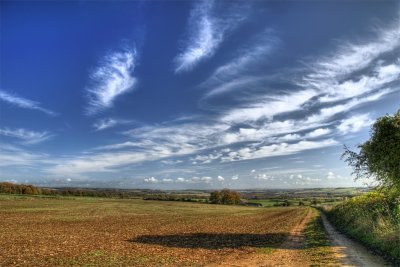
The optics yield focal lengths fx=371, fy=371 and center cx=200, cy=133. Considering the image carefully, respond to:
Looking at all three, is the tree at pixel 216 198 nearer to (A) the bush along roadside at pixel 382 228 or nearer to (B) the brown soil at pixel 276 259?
(A) the bush along roadside at pixel 382 228

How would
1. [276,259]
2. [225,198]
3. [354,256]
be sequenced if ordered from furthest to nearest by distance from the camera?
[225,198] < [276,259] < [354,256]

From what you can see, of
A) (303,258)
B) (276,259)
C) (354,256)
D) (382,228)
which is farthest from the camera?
(382,228)

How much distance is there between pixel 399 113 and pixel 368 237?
9.07 metres

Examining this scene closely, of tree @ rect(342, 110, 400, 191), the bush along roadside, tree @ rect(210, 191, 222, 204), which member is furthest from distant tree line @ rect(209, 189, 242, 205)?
tree @ rect(342, 110, 400, 191)

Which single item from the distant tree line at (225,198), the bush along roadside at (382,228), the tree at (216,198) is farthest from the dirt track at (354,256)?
the distant tree line at (225,198)

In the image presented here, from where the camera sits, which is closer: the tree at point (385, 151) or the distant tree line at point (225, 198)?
the tree at point (385, 151)

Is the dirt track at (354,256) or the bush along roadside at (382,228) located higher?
the bush along roadside at (382,228)

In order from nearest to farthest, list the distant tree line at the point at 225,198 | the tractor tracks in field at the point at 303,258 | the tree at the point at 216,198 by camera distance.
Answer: the tractor tracks in field at the point at 303,258, the tree at the point at 216,198, the distant tree line at the point at 225,198

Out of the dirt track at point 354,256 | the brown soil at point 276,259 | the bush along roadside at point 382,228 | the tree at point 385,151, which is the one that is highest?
the tree at point 385,151

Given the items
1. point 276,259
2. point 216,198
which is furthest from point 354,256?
point 216,198

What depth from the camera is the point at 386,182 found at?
2581cm

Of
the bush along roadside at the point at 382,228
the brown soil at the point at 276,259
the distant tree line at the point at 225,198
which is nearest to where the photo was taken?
the brown soil at the point at 276,259

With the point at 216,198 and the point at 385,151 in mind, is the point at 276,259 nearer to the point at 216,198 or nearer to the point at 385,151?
the point at 385,151

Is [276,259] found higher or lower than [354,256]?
lower
